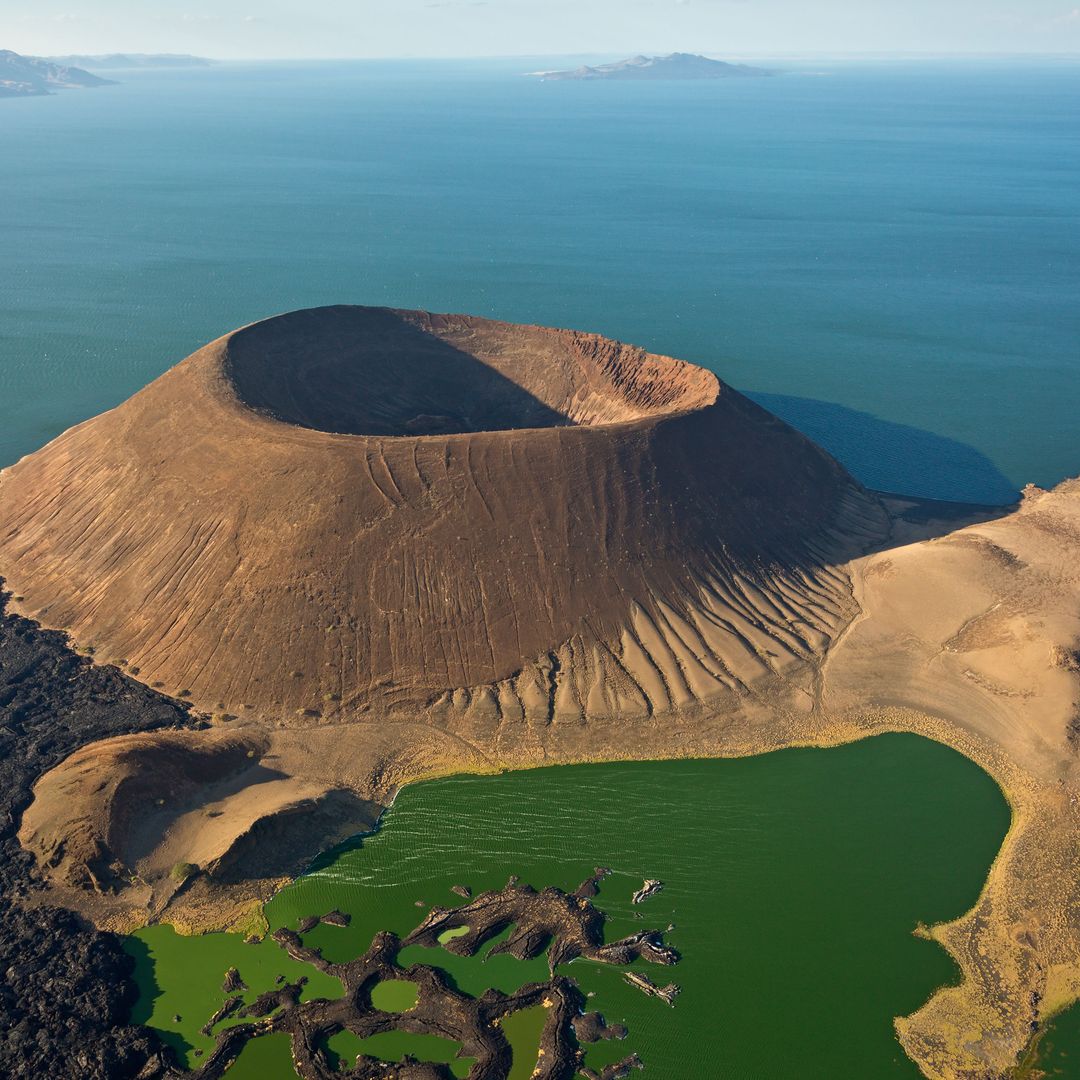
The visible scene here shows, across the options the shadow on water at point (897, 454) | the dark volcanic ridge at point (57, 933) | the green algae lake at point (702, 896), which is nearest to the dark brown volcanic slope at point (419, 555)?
the dark volcanic ridge at point (57, 933)

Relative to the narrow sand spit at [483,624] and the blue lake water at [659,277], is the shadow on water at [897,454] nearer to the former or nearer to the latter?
the blue lake water at [659,277]

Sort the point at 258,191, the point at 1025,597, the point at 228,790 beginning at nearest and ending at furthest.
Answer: the point at 228,790 → the point at 1025,597 → the point at 258,191

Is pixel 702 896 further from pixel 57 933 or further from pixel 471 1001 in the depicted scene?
pixel 57 933

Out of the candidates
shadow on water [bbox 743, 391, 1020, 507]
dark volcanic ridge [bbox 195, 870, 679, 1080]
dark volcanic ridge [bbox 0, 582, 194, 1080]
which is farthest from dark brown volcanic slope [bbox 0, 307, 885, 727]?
shadow on water [bbox 743, 391, 1020, 507]

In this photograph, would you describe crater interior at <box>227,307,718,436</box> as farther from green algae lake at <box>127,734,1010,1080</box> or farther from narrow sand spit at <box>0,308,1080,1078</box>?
green algae lake at <box>127,734,1010,1080</box>

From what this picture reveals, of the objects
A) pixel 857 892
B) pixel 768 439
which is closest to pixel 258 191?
pixel 768 439

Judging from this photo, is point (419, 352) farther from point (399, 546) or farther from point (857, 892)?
point (857, 892)

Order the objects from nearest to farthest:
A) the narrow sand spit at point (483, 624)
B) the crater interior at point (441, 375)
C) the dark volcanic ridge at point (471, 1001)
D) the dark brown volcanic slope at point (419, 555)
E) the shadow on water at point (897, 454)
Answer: the dark volcanic ridge at point (471, 1001) < the narrow sand spit at point (483, 624) < the dark brown volcanic slope at point (419, 555) < the crater interior at point (441, 375) < the shadow on water at point (897, 454)
